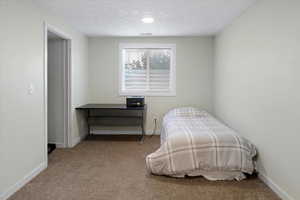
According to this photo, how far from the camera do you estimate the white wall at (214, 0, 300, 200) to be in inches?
83.3

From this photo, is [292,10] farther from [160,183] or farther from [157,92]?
[157,92]

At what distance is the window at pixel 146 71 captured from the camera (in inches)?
206

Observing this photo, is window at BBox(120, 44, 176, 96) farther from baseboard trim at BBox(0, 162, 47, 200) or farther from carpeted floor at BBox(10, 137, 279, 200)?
baseboard trim at BBox(0, 162, 47, 200)

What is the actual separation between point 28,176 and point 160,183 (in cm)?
156

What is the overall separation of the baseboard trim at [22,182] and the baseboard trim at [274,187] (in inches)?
108

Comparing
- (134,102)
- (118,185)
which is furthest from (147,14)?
(118,185)

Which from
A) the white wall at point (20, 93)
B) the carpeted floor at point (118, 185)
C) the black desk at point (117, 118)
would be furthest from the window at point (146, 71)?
the white wall at point (20, 93)

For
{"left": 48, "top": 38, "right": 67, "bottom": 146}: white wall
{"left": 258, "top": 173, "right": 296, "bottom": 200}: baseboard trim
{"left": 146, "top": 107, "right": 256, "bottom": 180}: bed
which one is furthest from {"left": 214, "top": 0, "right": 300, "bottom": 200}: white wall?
{"left": 48, "top": 38, "right": 67, "bottom": 146}: white wall

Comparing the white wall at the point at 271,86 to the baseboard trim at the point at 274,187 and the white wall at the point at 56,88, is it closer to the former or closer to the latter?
the baseboard trim at the point at 274,187

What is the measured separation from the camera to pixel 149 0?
288cm

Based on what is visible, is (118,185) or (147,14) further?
(147,14)

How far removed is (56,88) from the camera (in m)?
4.09

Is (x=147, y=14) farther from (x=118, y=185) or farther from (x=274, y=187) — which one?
(x=274, y=187)

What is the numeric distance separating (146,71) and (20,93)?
311cm
